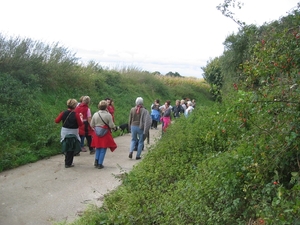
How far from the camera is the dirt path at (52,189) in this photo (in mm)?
6098

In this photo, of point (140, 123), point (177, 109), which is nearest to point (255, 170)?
point (140, 123)

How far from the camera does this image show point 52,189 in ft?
24.6

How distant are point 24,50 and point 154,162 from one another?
33.6 ft

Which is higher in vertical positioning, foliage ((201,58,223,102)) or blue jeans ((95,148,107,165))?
foliage ((201,58,223,102))

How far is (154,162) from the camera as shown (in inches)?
292

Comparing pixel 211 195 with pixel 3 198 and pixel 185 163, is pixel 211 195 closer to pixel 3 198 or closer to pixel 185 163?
pixel 185 163

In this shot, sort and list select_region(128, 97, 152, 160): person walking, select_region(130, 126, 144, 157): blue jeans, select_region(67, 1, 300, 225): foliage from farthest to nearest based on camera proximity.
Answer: select_region(130, 126, 144, 157): blue jeans → select_region(128, 97, 152, 160): person walking → select_region(67, 1, 300, 225): foliage

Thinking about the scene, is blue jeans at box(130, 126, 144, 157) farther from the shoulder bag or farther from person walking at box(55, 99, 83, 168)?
person walking at box(55, 99, 83, 168)

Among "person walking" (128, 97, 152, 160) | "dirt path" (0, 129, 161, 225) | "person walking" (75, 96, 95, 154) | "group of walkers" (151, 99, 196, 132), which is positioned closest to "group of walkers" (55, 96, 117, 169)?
"dirt path" (0, 129, 161, 225)

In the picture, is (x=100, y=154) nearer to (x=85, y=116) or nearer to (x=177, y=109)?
(x=85, y=116)

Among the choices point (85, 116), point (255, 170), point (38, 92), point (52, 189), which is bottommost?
point (52, 189)

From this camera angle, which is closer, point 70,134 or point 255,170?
point 255,170

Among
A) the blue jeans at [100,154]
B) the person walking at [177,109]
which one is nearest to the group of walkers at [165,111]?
the person walking at [177,109]

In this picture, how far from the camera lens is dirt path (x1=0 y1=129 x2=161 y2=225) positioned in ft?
20.0
